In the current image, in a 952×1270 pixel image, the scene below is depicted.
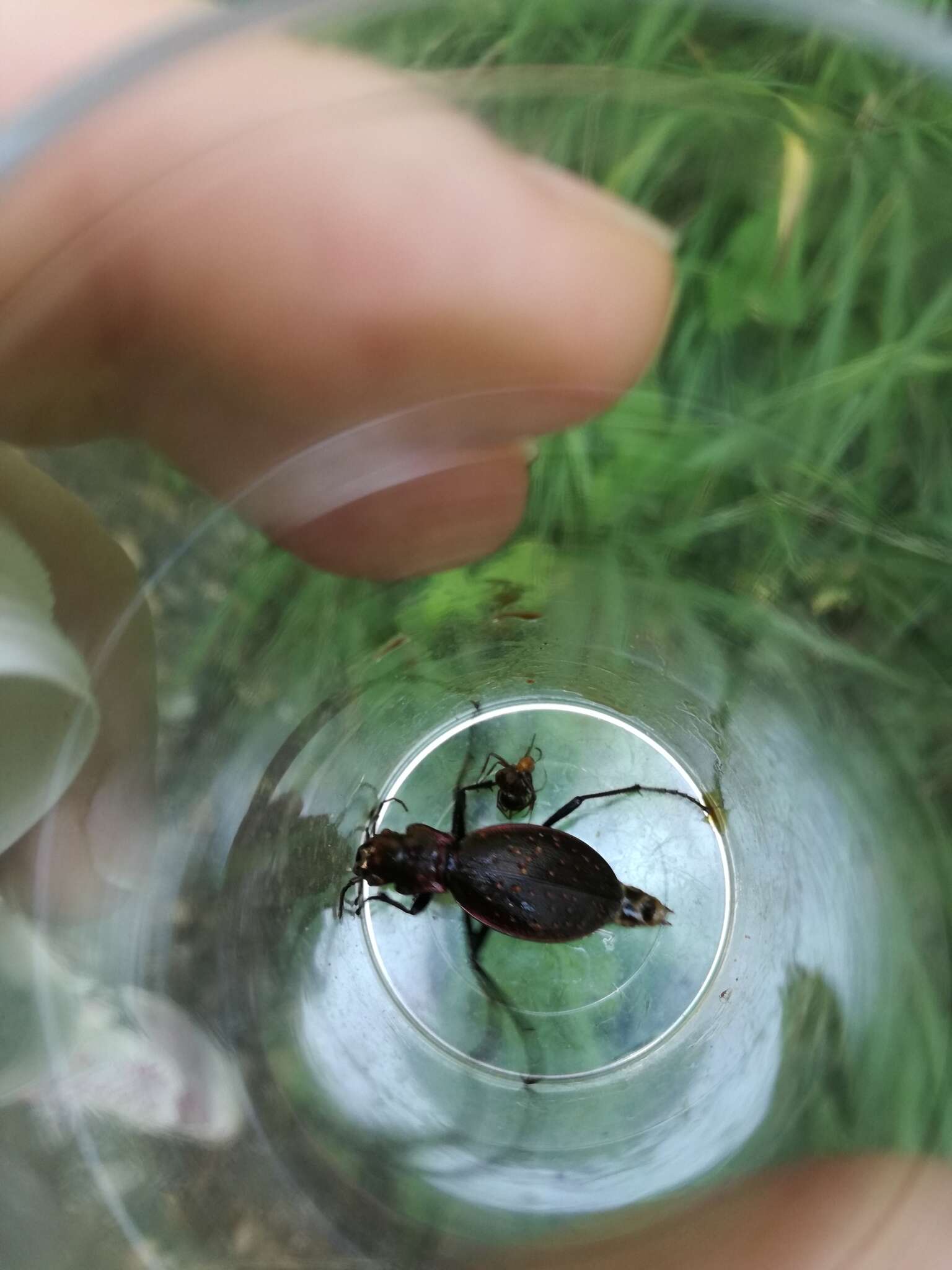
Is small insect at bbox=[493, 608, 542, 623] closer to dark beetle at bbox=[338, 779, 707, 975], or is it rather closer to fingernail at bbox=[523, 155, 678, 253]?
dark beetle at bbox=[338, 779, 707, 975]

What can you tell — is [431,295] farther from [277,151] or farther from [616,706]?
[616,706]

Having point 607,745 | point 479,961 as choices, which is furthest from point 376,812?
point 607,745

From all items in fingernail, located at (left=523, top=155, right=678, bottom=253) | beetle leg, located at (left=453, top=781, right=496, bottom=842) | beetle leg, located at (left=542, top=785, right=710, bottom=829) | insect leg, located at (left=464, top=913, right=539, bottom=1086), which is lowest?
insect leg, located at (left=464, top=913, right=539, bottom=1086)

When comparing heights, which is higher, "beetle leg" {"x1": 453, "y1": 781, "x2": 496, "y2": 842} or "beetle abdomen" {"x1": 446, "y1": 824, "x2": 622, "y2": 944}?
"beetle leg" {"x1": 453, "y1": 781, "x2": 496, "y2": 842}

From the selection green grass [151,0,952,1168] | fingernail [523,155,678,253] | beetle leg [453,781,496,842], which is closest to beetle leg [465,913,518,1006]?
beetle leg [453,781,496,842]

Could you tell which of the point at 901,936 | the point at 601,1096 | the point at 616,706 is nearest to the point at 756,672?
the point at 616,706

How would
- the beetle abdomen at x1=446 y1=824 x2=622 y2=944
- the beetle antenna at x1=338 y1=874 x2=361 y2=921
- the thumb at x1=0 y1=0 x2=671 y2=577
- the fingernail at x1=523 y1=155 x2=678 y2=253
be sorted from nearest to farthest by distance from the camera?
the thumb at x1=0 y1=0 x2=671 y2=577, the fingernail at x1=523 y1=155 x2=678 y2=253, the beetle abdomen at x1=446 y1=824 x2=622 y2=944, the beetle antenna at x1=338 y1=874 x2=361 y2=921
